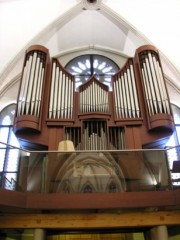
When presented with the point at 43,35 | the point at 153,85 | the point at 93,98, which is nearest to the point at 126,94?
the point at 153,85

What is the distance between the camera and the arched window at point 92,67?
11453 mm

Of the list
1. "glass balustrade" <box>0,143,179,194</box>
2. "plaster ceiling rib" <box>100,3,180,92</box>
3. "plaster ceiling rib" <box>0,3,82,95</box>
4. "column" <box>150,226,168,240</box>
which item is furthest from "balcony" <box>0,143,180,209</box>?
"plaster ceiling rib" <box>100,3,180,92</box>

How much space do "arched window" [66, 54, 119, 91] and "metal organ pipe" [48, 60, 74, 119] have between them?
210 centimetres

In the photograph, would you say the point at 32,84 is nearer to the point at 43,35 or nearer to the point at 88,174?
the point at 43,35

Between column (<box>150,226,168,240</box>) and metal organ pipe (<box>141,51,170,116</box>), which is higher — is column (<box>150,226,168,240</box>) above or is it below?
below

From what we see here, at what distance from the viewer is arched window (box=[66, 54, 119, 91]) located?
11.5 m

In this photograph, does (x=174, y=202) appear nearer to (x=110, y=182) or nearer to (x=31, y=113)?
(x=110, y=182)

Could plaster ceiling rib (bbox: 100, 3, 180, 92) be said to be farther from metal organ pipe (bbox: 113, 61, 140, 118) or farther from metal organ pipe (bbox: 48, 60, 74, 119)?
metal organ pipe (bbox: 48, 60, 74, 119)

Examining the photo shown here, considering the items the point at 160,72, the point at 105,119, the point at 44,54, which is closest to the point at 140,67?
the point at 160,72

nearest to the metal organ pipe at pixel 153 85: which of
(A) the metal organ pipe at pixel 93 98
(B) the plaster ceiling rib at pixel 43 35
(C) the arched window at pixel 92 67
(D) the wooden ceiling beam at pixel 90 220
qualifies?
(A) the metal organ pipe at pixel 93 98

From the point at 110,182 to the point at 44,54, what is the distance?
5.38 metres

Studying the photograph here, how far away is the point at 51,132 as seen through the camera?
25.2ft

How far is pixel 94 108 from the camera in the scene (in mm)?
8133

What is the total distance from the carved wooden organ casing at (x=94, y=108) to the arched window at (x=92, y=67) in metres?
2.19
